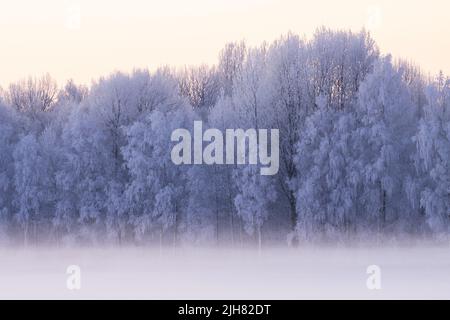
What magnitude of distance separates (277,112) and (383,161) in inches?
216

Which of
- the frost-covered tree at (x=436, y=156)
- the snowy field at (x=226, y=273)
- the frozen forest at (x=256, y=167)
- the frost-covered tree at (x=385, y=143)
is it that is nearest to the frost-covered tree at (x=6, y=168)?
the frozen forest at (x=256, y=167)

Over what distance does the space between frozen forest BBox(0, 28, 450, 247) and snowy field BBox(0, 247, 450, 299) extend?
3.28 ft

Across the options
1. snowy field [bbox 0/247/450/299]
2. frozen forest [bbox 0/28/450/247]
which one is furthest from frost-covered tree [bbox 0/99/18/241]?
Result: snowy field [bbox 0/247/450/299]

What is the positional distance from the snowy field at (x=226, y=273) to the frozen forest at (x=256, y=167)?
1.00 metres

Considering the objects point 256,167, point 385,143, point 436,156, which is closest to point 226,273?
point 256,167

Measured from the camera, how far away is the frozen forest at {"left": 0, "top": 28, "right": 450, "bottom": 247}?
39438 millimetres

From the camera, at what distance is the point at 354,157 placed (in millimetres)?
40031

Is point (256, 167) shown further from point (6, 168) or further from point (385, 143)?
point (6, 168)

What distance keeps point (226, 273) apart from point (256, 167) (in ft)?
24.4

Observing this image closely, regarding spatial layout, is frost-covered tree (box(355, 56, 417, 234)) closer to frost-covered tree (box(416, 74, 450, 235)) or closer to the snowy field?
frost-covered tree (box(416, 74, 450, 235))

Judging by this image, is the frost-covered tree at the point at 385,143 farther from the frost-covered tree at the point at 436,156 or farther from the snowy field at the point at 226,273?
the snowy field at the point at 226,273

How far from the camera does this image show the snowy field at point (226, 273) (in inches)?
1078
